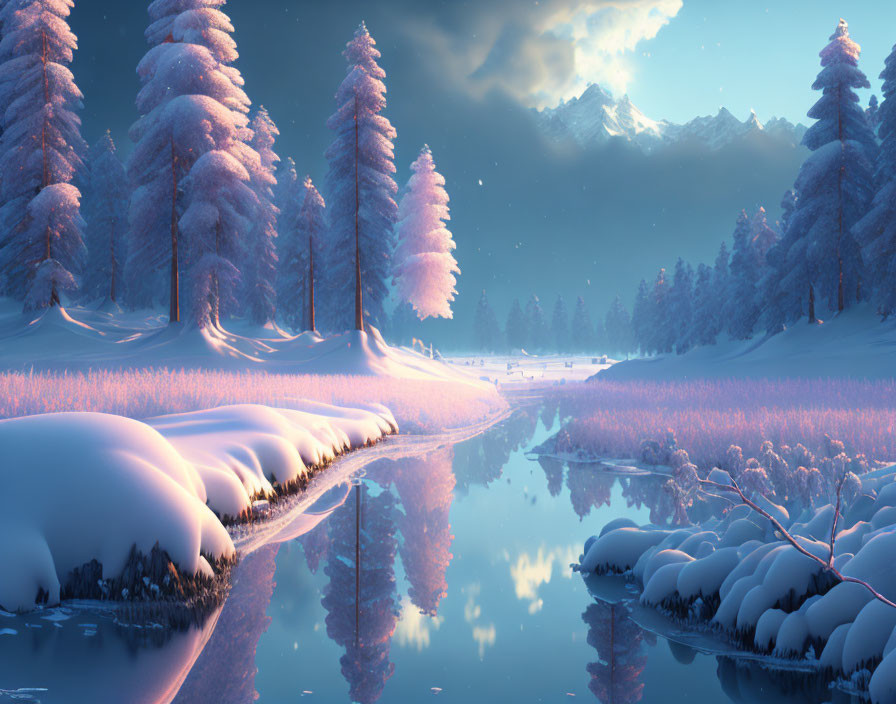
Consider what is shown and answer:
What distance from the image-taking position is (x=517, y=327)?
102m

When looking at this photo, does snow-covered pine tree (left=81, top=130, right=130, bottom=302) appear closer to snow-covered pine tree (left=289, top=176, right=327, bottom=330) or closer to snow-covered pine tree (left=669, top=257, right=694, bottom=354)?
snow-covered pine tree (left=289, top=176, right=327, bottom=330)

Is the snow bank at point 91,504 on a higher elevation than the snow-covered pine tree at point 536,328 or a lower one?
lower

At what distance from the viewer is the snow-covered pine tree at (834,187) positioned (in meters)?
26.4

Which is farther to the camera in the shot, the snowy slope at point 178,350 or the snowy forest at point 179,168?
the snowy forest at point 179,168

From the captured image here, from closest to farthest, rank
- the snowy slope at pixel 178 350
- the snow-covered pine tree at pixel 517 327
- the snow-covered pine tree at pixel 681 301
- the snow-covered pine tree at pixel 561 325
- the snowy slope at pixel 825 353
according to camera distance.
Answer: the snowy slope at pixel 178 350
the snowy slope at pixel 825 353
the snow-covered pine tree at pixel 681 301
the snow-covered pine tree at pixel 517 327
the snow-covered pine tree at pixel 561 325

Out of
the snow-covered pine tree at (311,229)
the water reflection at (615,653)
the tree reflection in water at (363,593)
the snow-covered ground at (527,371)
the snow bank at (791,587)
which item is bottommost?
the water reflection at (615,653)

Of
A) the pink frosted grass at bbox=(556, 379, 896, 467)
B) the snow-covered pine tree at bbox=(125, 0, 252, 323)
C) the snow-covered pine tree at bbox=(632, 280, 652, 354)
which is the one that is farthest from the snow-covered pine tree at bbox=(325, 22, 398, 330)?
the snow-covered pine tree at bbox=(632, 280, 652, 354)

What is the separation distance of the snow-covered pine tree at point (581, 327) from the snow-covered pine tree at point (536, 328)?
456 centimetres

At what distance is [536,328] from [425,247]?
236 feet

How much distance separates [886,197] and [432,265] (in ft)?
66.5

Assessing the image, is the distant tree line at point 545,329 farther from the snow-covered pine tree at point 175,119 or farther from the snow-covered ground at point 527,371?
the snow-covered pine tree at point 175,119

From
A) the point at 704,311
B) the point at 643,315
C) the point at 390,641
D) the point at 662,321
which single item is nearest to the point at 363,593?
the point at 390,641

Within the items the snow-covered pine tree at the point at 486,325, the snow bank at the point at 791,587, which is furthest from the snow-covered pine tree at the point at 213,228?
the snow-covered pine tree at the point at 486,325

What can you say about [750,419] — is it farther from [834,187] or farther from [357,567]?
[834,187]
